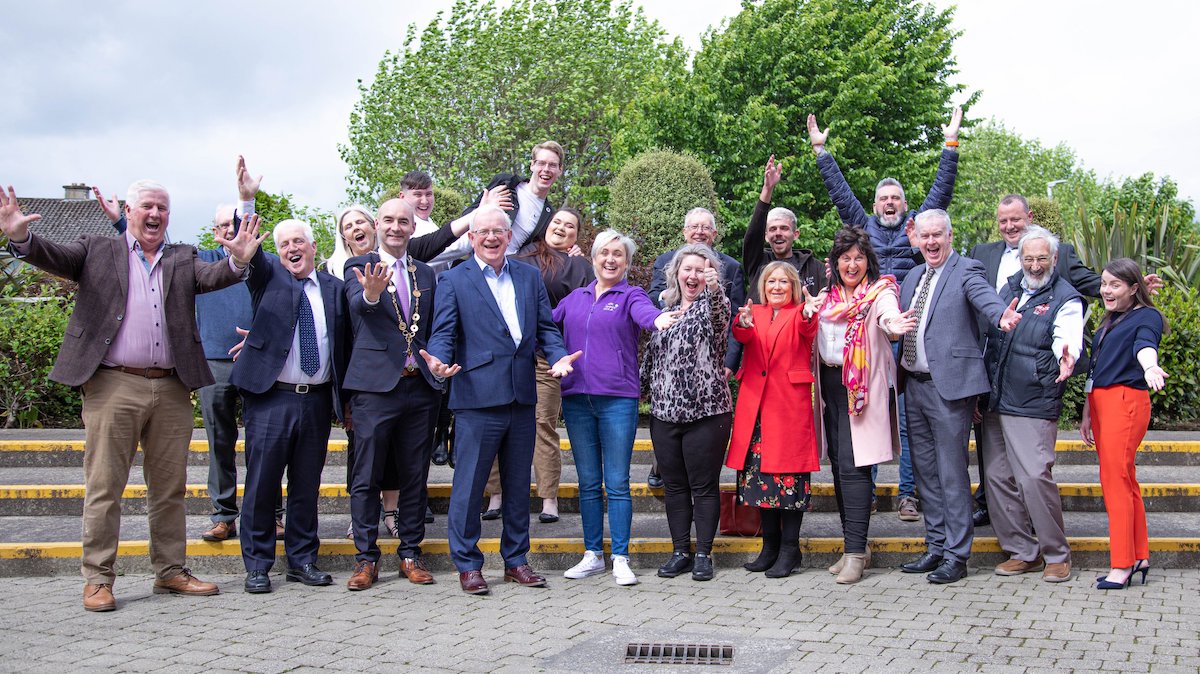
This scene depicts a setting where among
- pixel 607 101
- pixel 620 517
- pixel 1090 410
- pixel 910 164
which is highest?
pixel 607 101

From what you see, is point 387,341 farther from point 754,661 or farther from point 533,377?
point 754,661

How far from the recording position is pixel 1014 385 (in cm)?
638

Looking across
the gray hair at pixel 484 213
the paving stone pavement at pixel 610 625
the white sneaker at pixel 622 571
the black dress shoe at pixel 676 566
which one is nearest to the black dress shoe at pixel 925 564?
the paving stone pavement at pixel 610 625

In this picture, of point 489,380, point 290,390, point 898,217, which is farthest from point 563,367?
point 898,217

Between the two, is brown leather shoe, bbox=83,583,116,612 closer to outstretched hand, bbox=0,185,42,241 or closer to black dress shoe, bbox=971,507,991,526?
outstretched hand, bbox=0,185,42,241

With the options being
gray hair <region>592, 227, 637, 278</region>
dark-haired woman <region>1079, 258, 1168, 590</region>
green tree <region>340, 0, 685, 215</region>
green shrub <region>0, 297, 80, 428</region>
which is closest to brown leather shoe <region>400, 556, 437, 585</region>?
gray hair <region>592, 227, 637, 278</region>

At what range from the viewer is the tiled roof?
160 ft

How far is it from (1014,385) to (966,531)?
0.96 metres

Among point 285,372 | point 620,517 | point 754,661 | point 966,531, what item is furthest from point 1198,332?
point 285,372

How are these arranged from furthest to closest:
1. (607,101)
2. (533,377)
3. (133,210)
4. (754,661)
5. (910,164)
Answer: (607,101)
(910,164)
(533,377)
(133,210)
(754,661)

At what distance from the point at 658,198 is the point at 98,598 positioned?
1261cm

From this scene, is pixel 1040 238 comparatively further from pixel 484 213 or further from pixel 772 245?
pixel 484 213

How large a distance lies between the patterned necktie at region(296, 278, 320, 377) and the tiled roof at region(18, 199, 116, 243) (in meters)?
47.2

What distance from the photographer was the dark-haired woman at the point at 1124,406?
20.2 ft
